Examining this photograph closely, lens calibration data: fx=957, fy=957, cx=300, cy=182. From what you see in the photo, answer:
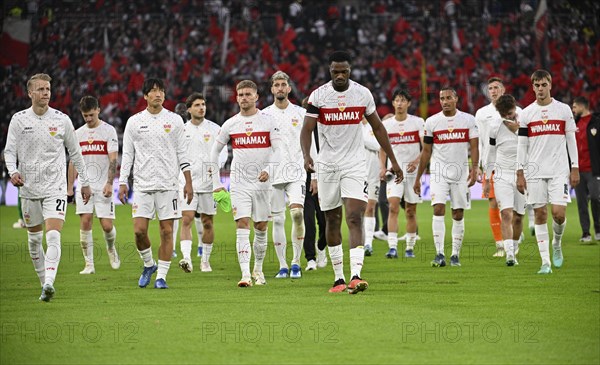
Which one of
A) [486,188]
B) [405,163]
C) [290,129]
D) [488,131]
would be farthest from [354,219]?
[405,163]

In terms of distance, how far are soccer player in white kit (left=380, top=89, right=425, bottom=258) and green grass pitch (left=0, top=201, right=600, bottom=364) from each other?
1.21 m

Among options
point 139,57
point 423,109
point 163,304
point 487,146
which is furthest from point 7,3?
point 163,304

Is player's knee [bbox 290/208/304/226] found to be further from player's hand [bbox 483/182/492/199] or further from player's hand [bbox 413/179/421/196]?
player's hand [bbox 483/182/492/199]

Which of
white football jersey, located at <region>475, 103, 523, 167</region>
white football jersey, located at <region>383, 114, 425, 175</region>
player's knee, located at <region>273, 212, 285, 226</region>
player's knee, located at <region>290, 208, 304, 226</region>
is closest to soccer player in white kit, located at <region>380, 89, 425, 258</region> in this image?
white football jersey, located at <region>383, 114, 425, 175</region>

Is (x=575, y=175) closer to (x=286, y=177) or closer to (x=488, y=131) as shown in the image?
(x=488, y=131)

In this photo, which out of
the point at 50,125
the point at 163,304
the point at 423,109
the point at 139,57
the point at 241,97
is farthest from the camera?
the point at 139,57

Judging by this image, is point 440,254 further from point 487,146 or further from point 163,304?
point 163,304

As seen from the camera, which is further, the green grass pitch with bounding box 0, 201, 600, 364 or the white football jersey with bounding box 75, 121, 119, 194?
the white football jersey with bounding box 75, 121, 119, 194

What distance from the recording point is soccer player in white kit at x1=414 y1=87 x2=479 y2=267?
12672 mm

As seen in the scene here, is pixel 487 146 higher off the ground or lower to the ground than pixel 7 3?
lower

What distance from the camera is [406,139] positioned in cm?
1473

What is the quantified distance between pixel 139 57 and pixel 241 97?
26.8 m

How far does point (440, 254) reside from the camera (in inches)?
497

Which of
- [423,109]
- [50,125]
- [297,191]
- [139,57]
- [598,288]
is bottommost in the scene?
[598,288]
